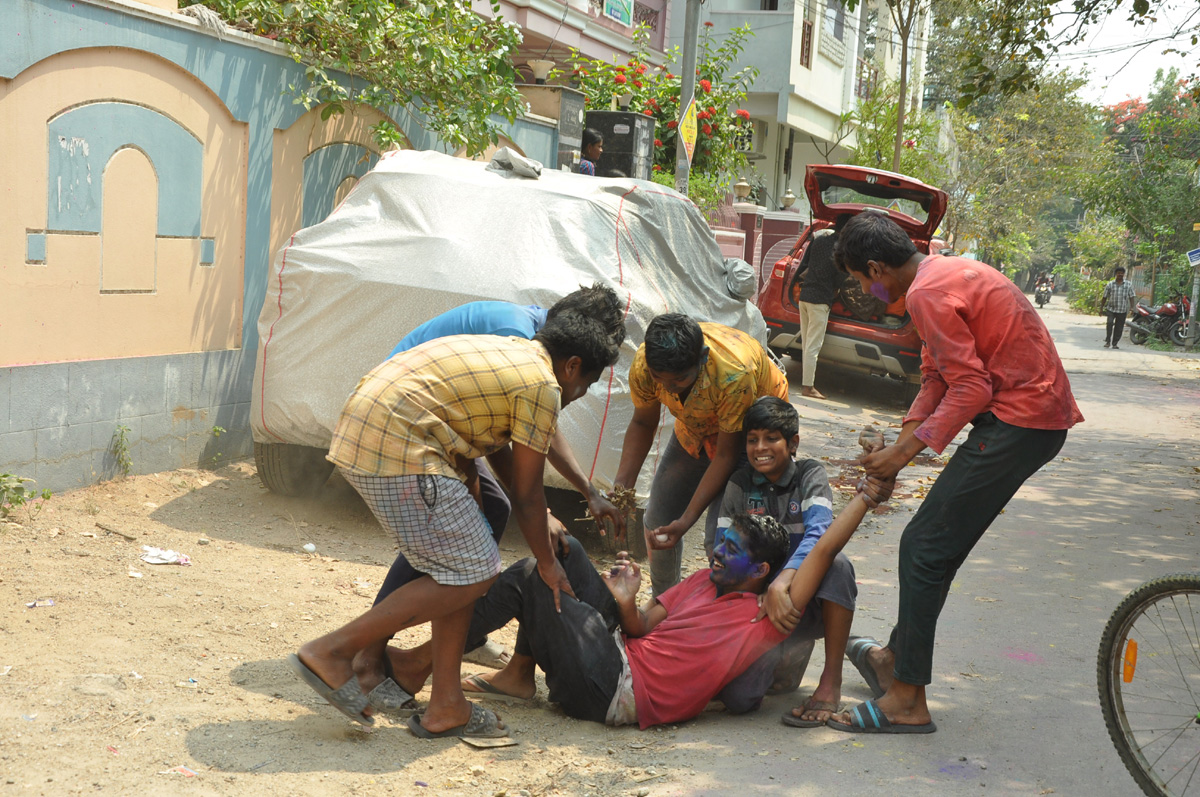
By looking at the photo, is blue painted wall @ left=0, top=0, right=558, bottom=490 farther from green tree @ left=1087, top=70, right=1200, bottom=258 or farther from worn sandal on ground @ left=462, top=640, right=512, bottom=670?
green tree @ left=1087, top=70, right=1200, bottom=258

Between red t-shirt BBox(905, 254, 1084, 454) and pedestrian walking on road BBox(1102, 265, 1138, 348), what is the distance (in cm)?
2010

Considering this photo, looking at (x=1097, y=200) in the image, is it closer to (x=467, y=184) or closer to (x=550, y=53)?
(x=550, y=53)

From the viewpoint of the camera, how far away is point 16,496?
525 centimetres

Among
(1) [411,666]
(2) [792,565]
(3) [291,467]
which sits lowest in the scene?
(1) [411,666]

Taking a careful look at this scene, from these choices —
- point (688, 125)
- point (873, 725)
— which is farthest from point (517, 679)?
point (688, 125)

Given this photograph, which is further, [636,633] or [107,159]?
[107,159]

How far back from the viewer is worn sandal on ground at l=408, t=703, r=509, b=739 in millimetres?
3424

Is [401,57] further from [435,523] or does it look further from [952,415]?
[952,415]

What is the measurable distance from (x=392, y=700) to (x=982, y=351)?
2.27 meters

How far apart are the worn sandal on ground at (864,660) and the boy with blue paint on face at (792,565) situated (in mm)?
219

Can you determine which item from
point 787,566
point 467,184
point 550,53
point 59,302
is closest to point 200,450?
point 59,302

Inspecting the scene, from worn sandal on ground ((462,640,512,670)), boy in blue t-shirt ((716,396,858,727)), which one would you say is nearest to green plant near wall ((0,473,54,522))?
worn sandal on ground ((462,640,512,670))

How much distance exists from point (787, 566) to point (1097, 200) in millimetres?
27196

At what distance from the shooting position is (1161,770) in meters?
3.23
